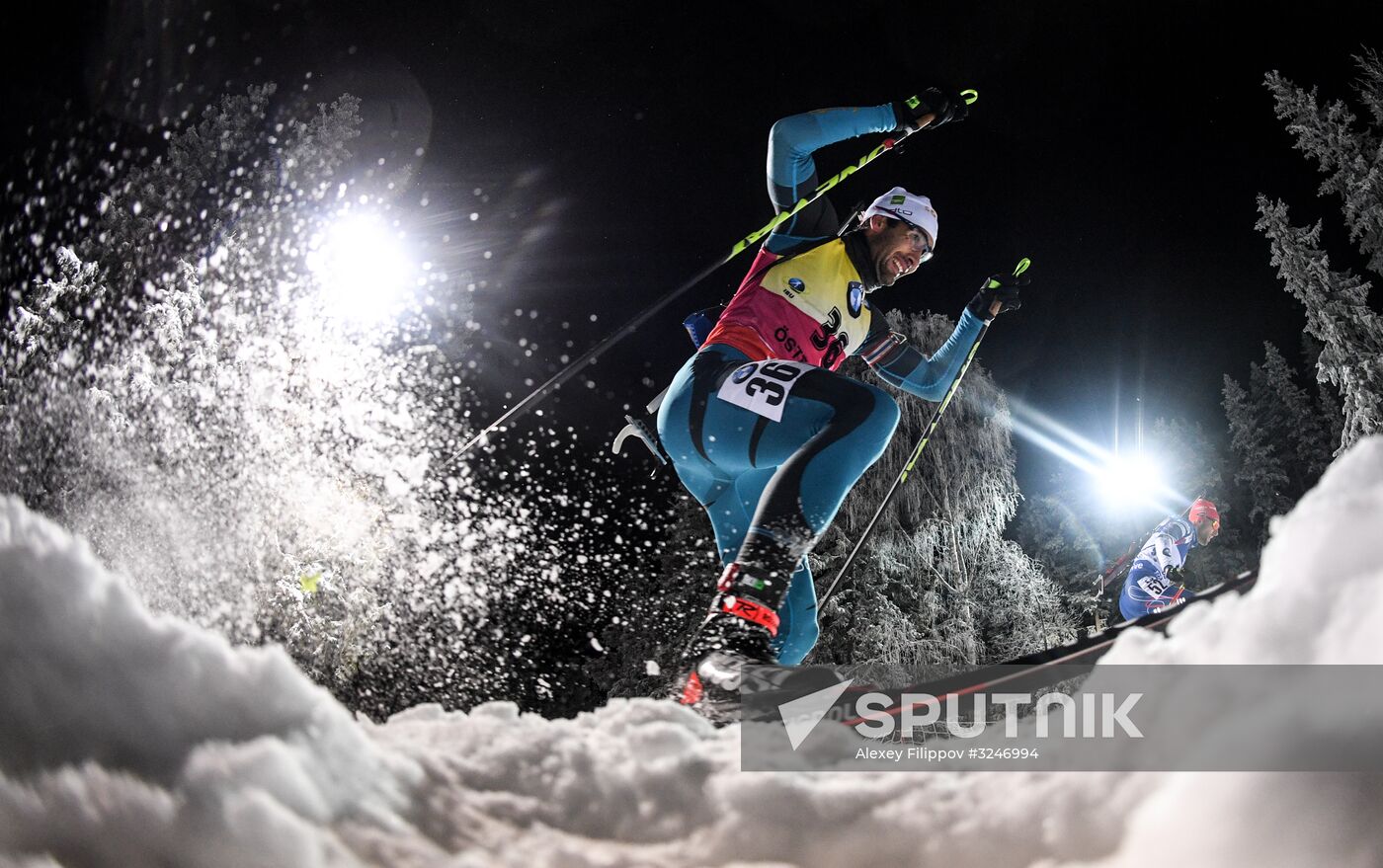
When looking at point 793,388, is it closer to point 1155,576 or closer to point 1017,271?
point 1017,271

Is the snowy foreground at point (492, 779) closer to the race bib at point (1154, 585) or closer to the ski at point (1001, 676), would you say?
the ski at point (1001, 676)

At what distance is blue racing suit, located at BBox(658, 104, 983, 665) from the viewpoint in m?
2.10

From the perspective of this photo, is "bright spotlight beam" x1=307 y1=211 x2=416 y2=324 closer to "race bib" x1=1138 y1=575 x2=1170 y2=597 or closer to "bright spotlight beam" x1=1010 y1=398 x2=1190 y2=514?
"race bib" x1=1138 y1=575 x2=1170 y2=597

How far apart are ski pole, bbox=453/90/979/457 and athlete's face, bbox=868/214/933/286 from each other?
0.83 feet

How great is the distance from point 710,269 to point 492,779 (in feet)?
8.04

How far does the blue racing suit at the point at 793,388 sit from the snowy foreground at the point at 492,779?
0.85 meters

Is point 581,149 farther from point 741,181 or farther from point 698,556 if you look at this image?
point 698,556

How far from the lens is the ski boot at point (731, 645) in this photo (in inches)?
74.0

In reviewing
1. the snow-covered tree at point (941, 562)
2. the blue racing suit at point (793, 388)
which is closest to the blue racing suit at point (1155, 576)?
the snow-covered tree at point (941, 562)

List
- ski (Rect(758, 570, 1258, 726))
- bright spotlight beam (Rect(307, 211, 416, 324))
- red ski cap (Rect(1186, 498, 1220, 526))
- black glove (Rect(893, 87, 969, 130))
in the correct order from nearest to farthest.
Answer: ski (Rect(758, 570, 1258, 726))
black glove (Rect(893, 87, 969, 130))
red ski cap (Rect(1186, 498, 1220, 526))
bright spotlight beam (Rect(307, 211, 416, 324))

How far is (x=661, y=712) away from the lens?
1.51 metres

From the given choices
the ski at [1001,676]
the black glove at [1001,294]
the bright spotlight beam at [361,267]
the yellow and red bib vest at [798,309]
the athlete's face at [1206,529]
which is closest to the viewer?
the ski at [1001,676]

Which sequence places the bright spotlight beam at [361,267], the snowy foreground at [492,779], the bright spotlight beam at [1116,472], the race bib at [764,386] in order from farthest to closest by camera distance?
the bright spotlight beam at [1116,472], the bright spotlight beam at [361,267], the race bib at [764,386], the snowy foreground at [492,779]

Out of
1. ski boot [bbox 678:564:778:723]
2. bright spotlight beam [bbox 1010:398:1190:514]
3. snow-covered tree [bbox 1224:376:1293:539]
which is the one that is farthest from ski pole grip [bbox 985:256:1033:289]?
snow-covered tree [bbox 1224:376:1293:539]
